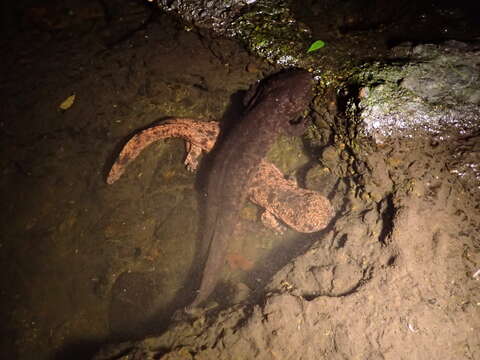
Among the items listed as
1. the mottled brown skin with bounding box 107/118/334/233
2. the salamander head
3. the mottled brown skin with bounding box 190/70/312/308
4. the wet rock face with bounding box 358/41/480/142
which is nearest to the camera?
the wet rock face with bounding box 358/41/480/142

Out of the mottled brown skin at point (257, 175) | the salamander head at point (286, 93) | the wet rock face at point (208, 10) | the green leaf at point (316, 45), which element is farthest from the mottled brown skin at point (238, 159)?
the wet rock face at point (208, 10)

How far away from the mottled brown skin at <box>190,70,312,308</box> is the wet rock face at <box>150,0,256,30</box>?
1.18m

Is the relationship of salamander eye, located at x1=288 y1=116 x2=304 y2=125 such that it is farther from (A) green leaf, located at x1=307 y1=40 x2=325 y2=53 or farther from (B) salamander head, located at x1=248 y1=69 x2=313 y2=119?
(A) green leaf, located at x1=307 y1=40 x2=325 y2=53

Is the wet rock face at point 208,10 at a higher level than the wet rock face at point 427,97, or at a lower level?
higher

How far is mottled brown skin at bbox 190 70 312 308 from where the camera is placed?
4.57 metres

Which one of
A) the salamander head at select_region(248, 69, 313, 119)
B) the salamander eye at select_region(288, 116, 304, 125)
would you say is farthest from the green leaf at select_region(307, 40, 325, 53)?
the salamander eye at select_region(288, 116, 304, 125)

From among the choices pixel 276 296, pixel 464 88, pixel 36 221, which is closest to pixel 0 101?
pixel 36 221

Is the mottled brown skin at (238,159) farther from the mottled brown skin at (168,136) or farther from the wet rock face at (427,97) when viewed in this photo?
the wet rock face at (427,97)

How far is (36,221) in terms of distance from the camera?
16.9ft

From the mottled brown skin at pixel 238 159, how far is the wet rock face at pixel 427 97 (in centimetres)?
118

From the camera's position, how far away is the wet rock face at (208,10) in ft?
15.6

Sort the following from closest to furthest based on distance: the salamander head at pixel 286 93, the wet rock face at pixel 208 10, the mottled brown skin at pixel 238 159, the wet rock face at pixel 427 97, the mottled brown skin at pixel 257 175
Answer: the wet rock face at pixel 427 97 → the salamander head at pixel 286 93 → the mottled brown skin at pixel 238 159 → the wet rock face at pixel 208 10 → the mottled brown skin at pixel 257 175

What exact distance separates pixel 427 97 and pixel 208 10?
341 cm

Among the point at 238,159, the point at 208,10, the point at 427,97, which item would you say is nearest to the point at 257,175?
the point at 238,159
